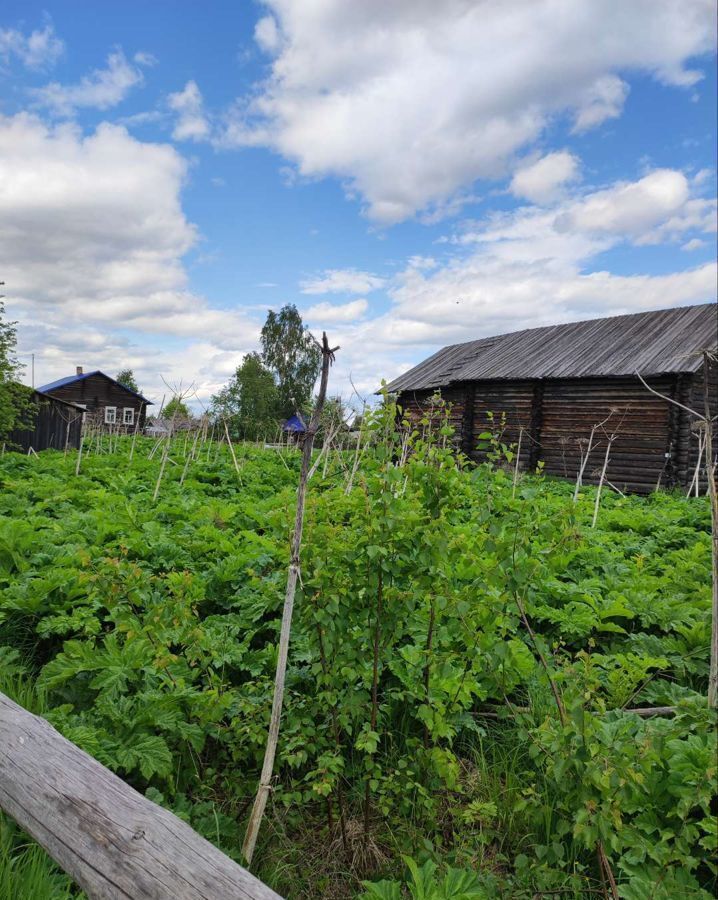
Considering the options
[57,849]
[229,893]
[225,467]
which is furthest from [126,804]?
[225,467]

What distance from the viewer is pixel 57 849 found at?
2312 mm

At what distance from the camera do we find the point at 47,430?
24203mm

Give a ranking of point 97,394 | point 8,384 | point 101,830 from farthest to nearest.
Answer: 1. point 97,394
2. point 8,384
3. point 101,830

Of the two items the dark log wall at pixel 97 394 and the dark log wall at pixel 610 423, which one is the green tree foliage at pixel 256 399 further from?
the dark log wall at pixel 610 423

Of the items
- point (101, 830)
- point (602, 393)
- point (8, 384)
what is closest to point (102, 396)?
point (8, 384)

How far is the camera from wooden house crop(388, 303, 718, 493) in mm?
16609

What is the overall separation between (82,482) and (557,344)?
16617mm

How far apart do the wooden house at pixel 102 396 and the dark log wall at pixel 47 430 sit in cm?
1565

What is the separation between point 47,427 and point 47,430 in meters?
0.12

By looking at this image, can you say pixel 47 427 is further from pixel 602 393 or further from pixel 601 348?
pixel 601 348

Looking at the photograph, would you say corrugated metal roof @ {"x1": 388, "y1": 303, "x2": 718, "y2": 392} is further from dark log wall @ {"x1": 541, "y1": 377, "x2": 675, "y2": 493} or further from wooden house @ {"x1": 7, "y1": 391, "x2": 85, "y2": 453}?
wooden house @ {"x1": 7, "y1": 391, "x2": 85, "y2": 453}

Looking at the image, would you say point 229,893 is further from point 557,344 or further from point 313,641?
point 557,344

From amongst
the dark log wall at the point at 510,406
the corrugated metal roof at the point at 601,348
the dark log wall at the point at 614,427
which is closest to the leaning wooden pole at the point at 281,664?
the corrugated metal roof at the point at 601,348

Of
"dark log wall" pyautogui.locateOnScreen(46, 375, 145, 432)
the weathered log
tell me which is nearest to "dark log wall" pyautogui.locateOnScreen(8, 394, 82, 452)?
"dark log wall" pyautogui.locateOnScreen(46, 375, 145, 432)
